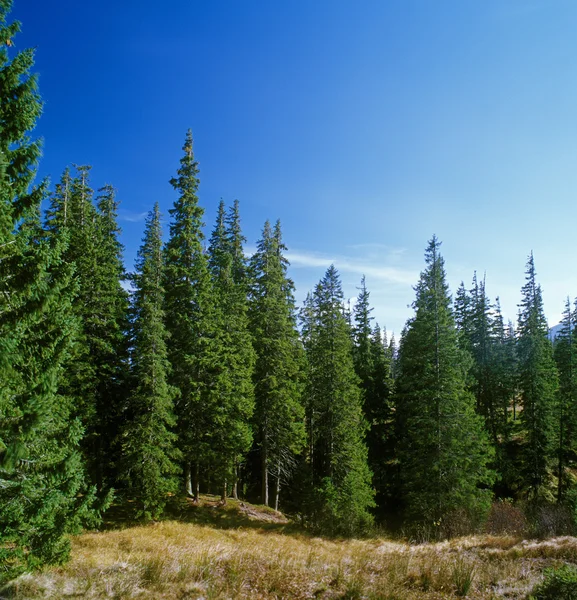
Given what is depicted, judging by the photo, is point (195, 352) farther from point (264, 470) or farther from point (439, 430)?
point (439, 430)

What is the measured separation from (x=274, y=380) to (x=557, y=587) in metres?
18.9

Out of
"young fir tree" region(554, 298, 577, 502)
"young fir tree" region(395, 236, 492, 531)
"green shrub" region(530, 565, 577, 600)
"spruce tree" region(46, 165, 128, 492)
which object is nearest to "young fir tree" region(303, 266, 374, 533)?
"young fir tree" region(395, 236, 492, 531)

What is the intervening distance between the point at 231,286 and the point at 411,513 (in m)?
18.1

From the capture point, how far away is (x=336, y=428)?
2478 centimetres

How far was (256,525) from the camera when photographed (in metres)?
21.8

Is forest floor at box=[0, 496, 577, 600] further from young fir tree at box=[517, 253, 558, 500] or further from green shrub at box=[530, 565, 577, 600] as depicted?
young fir tree at box=[517, 253, 558, 500]

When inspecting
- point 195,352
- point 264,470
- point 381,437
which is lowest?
point 264,470

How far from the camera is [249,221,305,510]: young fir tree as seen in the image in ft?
84.5

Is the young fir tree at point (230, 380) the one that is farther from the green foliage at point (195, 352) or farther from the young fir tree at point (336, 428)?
the young fir tree at point (336, 428)

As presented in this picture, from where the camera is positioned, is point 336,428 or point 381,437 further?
point 381,437

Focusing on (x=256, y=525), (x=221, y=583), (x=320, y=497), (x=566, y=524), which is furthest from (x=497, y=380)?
(x=221, y=583)

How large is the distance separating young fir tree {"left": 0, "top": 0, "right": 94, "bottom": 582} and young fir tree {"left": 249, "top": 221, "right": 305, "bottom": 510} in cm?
1621

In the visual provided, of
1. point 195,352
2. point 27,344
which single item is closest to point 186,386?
point 195,352

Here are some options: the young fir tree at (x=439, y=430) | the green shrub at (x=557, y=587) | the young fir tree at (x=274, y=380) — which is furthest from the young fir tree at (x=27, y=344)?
the young fir tree at (x=439, y=430)
